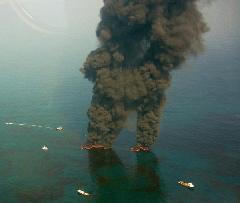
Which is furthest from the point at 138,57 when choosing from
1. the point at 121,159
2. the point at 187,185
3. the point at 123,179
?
the point at 187,185

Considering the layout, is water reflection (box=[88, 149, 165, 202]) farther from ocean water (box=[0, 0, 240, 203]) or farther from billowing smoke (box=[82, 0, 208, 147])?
billowing smoke (box=[82, 0, 208, 147])

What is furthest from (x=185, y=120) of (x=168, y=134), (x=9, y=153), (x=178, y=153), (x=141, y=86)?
(x=9, y=153)

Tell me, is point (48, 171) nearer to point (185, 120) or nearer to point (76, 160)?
point (76, 160)

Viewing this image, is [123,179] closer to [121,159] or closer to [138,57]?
[121,159]

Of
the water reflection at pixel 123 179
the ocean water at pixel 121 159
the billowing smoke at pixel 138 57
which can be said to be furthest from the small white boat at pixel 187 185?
the billowing smoke at pixel 138 57

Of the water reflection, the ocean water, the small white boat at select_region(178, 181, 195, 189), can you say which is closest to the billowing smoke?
the water reflection

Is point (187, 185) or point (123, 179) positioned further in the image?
point (123, 179)

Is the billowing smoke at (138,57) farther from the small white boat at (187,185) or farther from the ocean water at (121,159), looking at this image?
the small white boat at (187,185)
